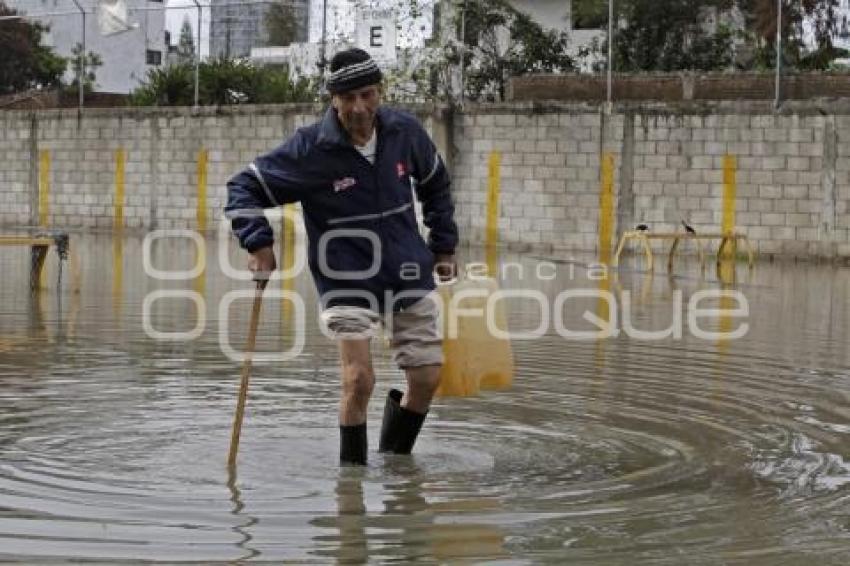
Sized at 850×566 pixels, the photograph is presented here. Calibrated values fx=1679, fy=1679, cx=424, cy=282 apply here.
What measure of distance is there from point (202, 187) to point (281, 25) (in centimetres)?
1080

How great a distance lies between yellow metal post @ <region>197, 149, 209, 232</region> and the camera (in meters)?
32.0

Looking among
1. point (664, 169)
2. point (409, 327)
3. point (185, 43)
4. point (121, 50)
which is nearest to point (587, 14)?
point (185, 43)

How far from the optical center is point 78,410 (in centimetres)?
795

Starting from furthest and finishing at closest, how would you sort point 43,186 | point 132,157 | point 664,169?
point 43,186 → point 132,157 → point 664,169

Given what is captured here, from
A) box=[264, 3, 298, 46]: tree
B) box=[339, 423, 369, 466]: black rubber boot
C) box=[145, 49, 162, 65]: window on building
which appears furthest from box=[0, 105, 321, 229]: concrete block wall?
box=[145, 49, 162, 65]: window on building

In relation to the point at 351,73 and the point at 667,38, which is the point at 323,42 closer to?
the point at 667,38

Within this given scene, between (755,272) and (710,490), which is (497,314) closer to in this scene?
(710,490)

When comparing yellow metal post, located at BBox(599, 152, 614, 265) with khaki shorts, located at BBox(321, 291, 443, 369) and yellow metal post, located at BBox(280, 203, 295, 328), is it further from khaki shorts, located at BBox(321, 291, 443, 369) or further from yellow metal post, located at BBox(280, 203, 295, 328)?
khaki shorts, located at BBox(321, 291, 443, 369)

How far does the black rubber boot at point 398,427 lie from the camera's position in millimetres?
6723

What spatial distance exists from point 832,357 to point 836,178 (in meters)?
14.8

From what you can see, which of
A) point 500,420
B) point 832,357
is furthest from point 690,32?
point 500,420

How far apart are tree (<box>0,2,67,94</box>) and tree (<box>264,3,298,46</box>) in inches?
253

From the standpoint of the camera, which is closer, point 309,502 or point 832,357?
point 309,502

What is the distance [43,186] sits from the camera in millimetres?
34281
